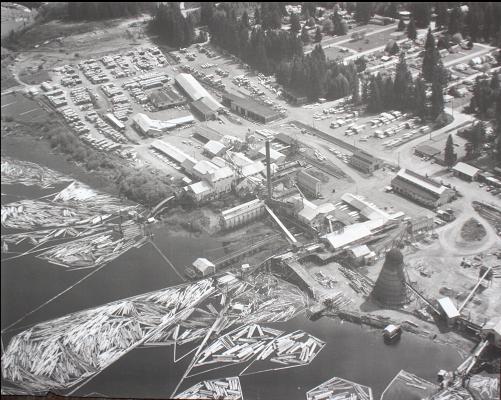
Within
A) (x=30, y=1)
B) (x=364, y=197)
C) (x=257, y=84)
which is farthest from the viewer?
(x=30, y=1)

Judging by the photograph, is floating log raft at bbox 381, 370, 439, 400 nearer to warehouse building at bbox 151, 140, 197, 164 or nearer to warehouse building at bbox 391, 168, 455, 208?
warehouse building at bbox 391, 168, 455, 208

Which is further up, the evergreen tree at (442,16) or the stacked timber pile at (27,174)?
the evergreen tree at (442,16)

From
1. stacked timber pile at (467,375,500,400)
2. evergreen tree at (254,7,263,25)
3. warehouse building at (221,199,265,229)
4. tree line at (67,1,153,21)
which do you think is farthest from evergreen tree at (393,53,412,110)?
tree line at (67,1,153,21)

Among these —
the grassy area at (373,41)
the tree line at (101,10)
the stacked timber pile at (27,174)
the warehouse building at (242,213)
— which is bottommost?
the stacked timber pile at (27,174)

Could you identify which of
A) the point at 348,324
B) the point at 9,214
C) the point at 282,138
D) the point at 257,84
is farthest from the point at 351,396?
the point at 257,84

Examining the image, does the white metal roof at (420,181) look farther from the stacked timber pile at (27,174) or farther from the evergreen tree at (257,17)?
the evergreen tree at (257,17)

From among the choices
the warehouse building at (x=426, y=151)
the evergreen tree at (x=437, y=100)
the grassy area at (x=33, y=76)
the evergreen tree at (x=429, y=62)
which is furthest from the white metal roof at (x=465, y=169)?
the grassy area at (x=33, y=76)

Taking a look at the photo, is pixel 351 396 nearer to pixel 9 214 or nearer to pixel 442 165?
pixel 442 165
